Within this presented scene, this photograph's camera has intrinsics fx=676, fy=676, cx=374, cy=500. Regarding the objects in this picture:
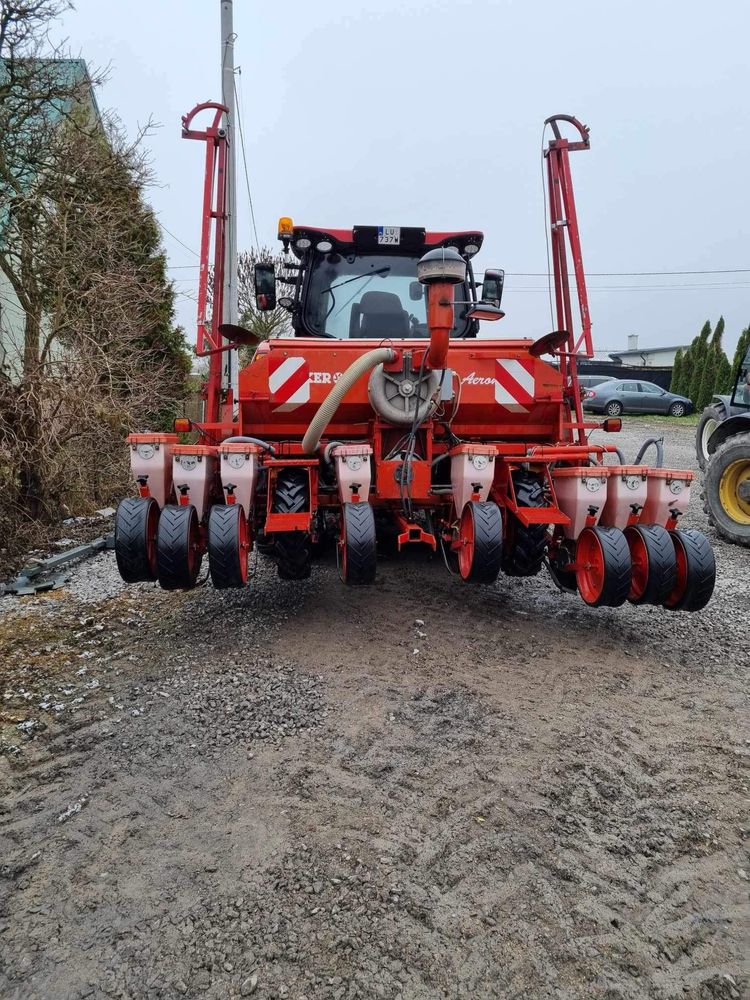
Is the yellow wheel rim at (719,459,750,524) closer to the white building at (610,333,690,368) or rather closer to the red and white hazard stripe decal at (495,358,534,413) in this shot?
the red and white hazard stripe decal at (495,358,534,413)

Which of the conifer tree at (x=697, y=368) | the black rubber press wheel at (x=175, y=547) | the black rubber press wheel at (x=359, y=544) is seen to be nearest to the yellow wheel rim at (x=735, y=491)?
the black rubber press wheel at (x=359, y=544)

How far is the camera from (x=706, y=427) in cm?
1076

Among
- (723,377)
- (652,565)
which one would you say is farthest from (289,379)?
(723,377)

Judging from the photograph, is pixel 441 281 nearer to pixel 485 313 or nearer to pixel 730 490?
pixel 485 313

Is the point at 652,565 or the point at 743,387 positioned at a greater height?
the point at 743,387

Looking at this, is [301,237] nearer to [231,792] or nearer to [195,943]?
[231,792]

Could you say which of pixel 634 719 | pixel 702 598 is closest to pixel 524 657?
pixel 634 719

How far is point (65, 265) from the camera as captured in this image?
6691 millimetres

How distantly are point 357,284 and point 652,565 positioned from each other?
3.37 metres

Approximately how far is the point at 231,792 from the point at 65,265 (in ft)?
19.6

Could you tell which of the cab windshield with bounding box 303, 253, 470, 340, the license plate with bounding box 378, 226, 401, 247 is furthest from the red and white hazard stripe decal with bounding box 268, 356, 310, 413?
the license plate with bounding box 378, 226, 401, 247

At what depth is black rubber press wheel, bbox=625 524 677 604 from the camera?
11.9 ft

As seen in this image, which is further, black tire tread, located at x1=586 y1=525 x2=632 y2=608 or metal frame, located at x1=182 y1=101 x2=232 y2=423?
metal frame, located at x1=182 y1=101 x2=232 y2=423

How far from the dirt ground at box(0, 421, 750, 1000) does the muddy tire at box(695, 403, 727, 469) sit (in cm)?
698
